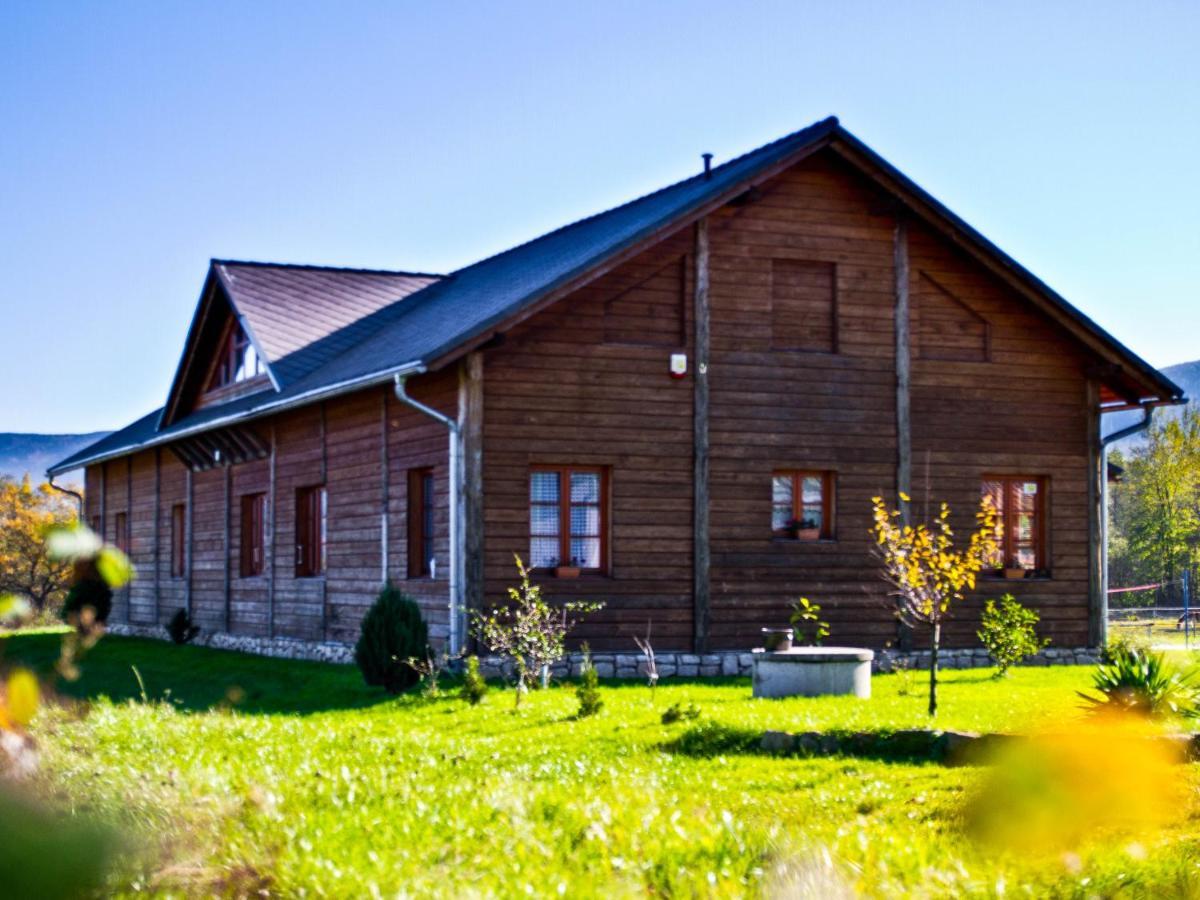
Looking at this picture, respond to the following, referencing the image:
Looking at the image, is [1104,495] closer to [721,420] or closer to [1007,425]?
[1007,425]

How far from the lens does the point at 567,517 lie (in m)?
20.0

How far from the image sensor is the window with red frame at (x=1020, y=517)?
888 inches

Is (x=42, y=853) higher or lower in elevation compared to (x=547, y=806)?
higher

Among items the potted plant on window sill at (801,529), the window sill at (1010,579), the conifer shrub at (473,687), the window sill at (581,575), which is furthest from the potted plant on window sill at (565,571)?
the window sill at (1010,579)

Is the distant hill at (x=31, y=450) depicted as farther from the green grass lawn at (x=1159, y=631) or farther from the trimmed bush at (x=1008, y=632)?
the trimmed bush at (x=1008, y=632)

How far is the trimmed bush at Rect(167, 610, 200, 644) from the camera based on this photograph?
29375 millimetres

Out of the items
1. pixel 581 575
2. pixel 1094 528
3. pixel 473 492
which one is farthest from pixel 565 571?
pixel 1094 528

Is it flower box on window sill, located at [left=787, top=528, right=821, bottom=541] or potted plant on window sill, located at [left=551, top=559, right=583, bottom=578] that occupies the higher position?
flower box on window sill, located at [left=787, top=528, right=821, bottom=541]

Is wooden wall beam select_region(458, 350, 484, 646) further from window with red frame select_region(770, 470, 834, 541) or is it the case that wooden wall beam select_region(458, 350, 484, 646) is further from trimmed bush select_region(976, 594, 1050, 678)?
trimmed bush select_region(976, 594, 1050, 678)

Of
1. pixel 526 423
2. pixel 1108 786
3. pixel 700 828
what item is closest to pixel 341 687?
pixel 526 423

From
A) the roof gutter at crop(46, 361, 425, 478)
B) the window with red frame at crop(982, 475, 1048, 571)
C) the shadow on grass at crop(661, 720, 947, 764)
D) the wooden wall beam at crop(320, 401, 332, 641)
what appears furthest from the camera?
the wooden wall beam at crop(320, 401, 332, 641)

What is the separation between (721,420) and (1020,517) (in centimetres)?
509

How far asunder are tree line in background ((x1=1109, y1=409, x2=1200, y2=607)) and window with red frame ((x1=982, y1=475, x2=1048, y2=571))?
2563cm

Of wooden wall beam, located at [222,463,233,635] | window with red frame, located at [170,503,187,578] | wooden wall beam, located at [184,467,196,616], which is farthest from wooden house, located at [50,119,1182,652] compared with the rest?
window with red frame, located at [170,503,187,578]
